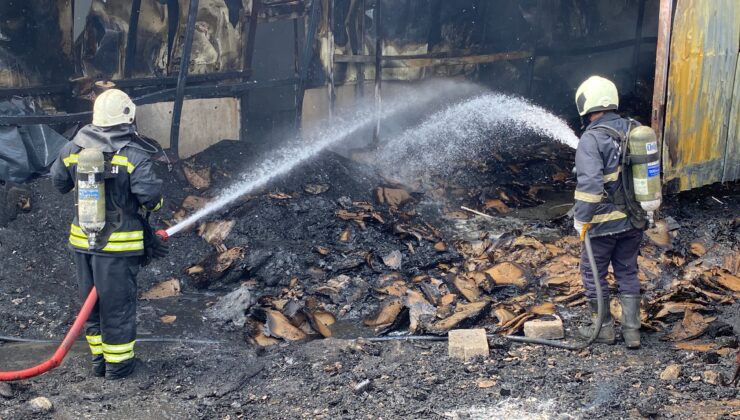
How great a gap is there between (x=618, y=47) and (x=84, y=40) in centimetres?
1083

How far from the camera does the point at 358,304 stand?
6.73 metres

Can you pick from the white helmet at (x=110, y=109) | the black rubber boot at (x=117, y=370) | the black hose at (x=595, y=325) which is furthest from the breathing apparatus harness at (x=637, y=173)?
the black rubber boot at (x=117, y=370)

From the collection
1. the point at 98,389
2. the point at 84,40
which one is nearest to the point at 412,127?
the point at 84,40

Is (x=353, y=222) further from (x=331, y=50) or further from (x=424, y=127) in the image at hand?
(x=424, y=127)

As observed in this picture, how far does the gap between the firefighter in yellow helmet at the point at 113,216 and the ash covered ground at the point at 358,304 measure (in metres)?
0.40

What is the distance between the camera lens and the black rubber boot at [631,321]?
17.6ft

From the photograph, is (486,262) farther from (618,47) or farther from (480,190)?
(618,47)

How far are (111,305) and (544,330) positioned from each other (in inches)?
127

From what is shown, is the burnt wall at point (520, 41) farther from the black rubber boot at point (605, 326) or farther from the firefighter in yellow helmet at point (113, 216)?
the black rubber boot at point (605, 326)

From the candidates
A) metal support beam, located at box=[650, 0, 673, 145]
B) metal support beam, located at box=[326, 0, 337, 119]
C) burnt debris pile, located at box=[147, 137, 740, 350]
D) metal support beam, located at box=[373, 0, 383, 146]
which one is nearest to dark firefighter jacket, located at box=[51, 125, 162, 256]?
burnt debris pile, located at box=[147, 137, 740, 350]

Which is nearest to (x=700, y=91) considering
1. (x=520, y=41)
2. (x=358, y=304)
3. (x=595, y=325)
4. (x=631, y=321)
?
(x=631, y=321)

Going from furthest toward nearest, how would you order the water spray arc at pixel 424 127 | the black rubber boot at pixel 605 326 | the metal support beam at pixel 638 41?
1. the metal support beam at pixel 638 41
2. the water spray arc at pixel 424 127
3. the black rubber boot at pixel 605 326

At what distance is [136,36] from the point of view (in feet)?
29.3

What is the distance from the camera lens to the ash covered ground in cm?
468
